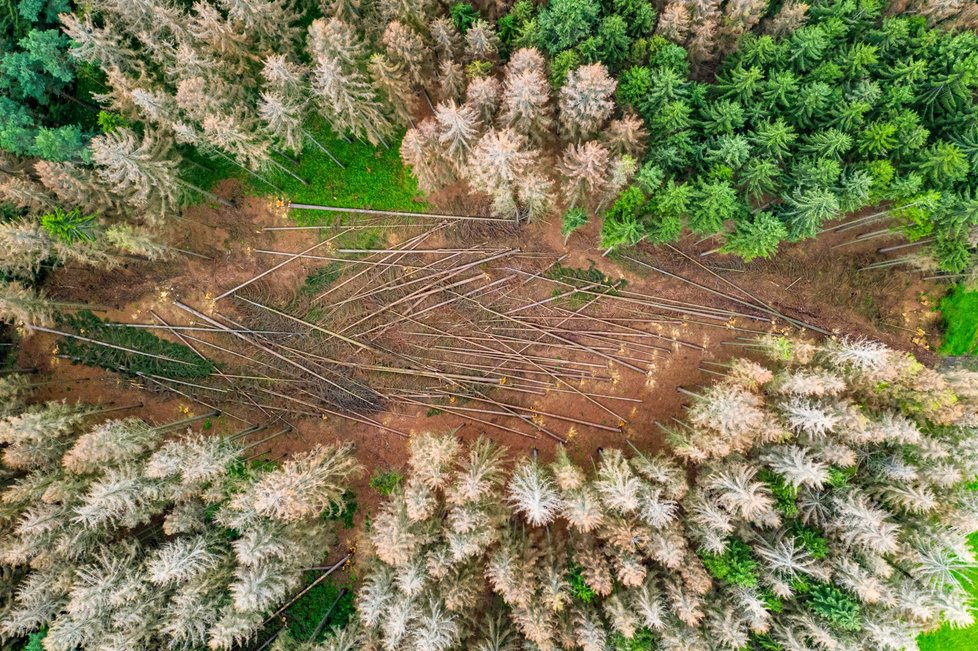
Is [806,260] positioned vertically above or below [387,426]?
above

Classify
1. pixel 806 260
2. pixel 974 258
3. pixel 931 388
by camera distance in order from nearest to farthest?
1. pixel 931 388
2. pixel 974 258
3. pixel 806 260

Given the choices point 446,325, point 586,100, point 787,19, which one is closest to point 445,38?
point 586,100

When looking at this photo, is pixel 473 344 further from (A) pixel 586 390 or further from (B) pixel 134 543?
(B) pixel 134 543

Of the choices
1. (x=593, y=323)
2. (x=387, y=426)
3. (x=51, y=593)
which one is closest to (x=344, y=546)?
(x=387, y=426)

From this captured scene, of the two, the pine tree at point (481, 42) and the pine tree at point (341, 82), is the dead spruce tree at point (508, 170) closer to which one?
the pine tree at point (481, 42)

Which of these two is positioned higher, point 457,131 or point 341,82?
point 341,82

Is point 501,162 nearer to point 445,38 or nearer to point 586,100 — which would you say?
point 586,100

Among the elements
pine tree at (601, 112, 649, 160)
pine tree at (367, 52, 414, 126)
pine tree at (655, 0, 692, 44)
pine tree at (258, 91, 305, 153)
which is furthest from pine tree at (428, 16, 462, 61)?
pine tree at (655, 0, 692, 44)
